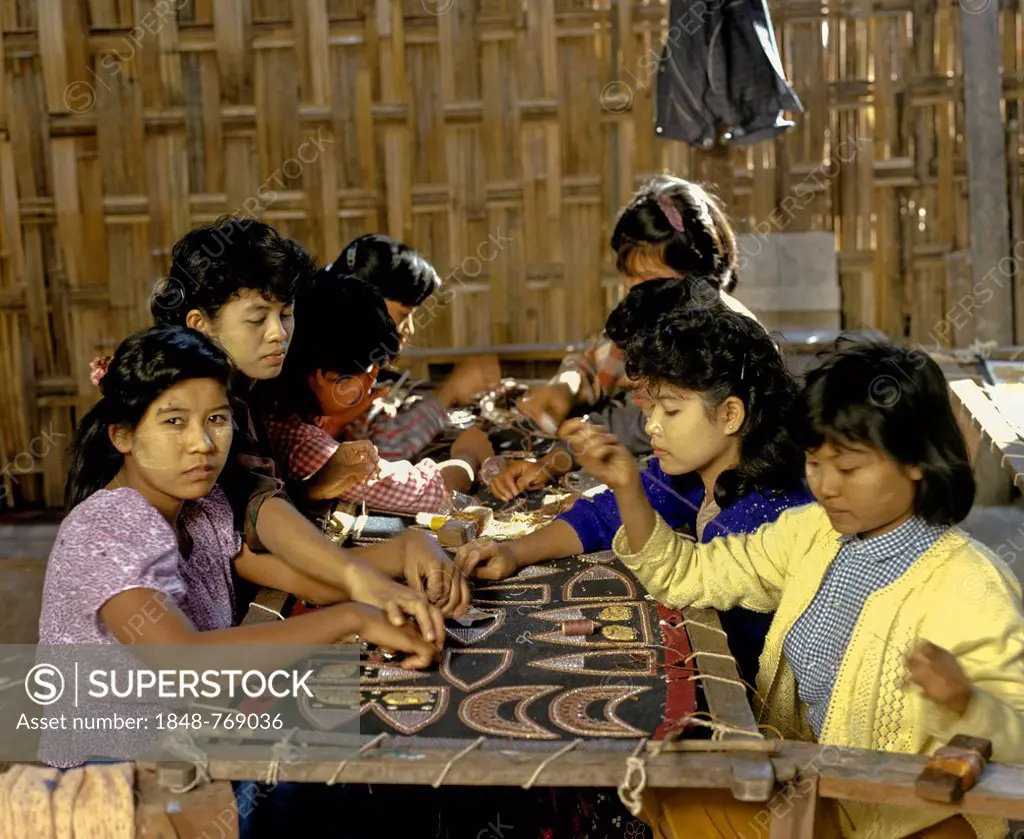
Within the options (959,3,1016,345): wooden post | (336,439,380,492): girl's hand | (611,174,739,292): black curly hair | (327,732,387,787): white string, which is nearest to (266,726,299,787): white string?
(327,732,387,787): white string

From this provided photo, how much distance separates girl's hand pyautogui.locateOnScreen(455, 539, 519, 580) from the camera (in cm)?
308

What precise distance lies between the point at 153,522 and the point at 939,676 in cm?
147

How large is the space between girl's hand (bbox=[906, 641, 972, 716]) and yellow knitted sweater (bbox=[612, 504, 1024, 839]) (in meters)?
0.04

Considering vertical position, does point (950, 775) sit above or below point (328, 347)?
below

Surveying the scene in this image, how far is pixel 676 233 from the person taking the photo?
4227mm

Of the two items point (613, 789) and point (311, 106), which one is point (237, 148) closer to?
point (311, 106)

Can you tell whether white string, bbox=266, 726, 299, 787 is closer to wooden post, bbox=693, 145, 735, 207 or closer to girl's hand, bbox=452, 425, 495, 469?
girl's hand, bbox=452, 425, 495, 469

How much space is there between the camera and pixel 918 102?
20.8 feet

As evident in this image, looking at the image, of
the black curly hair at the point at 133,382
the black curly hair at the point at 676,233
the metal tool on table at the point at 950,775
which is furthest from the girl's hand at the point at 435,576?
the black curly hair at the point at 676,233

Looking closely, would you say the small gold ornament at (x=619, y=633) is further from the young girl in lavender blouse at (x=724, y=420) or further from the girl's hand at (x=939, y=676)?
the girl's hand at (x=939, y=676)

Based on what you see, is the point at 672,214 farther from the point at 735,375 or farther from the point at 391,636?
the point at 391,636

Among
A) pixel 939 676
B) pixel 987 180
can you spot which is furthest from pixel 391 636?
pixel 987 180

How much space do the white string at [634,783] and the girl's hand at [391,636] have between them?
1.95 feet

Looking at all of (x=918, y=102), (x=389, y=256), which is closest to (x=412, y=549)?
(x=389, y=256)
